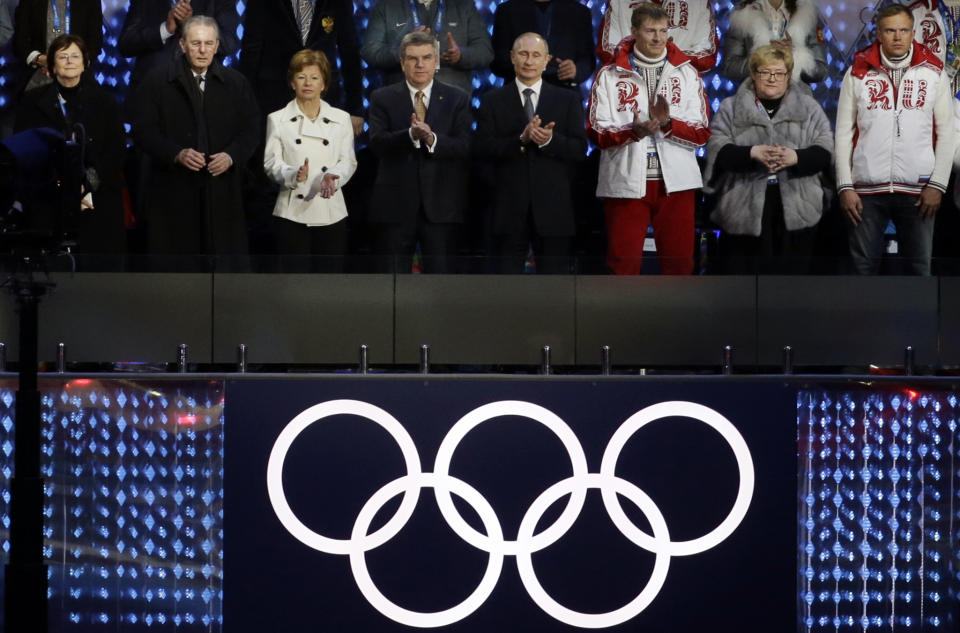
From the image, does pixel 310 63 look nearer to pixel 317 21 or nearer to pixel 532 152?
pixel 317 21

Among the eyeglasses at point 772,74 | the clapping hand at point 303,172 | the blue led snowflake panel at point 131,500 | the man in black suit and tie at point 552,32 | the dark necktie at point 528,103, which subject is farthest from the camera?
the man in black suit and tie at point 552,32

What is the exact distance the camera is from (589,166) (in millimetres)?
8344

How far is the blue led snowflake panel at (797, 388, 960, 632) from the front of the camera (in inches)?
185

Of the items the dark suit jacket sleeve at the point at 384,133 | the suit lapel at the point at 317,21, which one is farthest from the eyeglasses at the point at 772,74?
the suit lapel at the point at 317,21

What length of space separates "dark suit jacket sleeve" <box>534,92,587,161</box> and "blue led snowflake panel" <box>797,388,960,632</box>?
3415 mm

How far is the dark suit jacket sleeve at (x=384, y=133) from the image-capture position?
775 centimetres

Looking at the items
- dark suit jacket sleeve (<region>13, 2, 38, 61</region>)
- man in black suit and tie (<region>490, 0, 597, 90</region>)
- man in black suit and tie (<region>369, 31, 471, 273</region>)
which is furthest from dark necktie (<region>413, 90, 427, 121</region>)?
dark suit jacket sleeve (<region>13, 2, 38, 61</region>)

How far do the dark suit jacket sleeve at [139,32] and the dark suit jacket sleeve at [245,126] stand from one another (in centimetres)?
90

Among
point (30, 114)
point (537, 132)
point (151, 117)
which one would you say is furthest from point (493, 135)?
point (30, 114)

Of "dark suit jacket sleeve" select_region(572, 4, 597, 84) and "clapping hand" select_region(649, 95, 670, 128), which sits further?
"dark suit jacket sleeve" select_region(572, 4, 597, 84)

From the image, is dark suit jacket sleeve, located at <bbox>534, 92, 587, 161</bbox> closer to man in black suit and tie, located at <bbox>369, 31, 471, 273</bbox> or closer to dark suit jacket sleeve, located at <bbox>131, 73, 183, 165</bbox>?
man in black suit and tie, located at <bbox>369, 31, 471, 273</bbox>

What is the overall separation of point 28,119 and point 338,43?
1961mm

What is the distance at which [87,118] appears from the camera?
7.68 m

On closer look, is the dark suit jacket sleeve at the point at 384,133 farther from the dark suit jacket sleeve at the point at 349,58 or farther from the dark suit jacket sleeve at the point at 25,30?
the dark suit jacket sleeve at the point at 25,30
